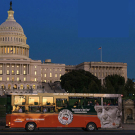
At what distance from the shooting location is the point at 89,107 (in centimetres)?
3541

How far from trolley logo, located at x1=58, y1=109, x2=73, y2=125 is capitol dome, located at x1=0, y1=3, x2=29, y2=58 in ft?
495

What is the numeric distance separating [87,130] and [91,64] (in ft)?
509

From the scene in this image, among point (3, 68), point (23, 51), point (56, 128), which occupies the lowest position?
point (56, 128)

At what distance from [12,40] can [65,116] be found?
160160 millimetres

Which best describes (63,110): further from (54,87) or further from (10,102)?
(54,87)

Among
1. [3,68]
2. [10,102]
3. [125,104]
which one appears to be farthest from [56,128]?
[3,68]

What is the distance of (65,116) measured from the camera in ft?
116

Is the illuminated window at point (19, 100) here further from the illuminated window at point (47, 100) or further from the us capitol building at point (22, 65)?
the us capitol building at point (22, 65)

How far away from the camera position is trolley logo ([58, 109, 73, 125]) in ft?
116

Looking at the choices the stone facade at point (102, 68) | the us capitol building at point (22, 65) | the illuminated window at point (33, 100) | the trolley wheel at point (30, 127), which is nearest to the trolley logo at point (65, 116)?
the illuminated window at point (33, 100)

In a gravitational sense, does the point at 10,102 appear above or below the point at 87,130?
above

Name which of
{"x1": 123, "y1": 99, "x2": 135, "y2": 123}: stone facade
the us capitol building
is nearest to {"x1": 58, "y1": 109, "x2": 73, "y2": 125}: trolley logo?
{"x1": 123, "y1": 99, "x2": 135, "y2": 123}: stone facade

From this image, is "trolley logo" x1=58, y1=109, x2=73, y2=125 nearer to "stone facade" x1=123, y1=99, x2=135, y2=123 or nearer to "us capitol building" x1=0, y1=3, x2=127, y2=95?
"stone facade" x1=123, y1=99, x2=135, y2=123

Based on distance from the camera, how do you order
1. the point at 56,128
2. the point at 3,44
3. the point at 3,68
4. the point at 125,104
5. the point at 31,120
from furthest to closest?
the point at 3,44 → the point at 3,68 → the point at 125,104 → the point at 56,128 → the point at 31,120
